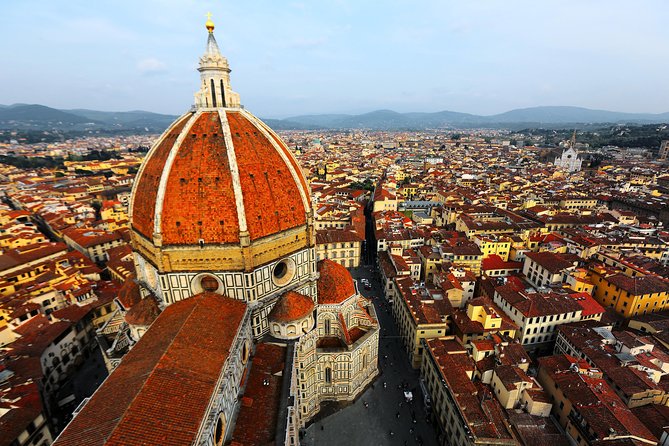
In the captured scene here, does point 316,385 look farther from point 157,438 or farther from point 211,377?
point 157,438

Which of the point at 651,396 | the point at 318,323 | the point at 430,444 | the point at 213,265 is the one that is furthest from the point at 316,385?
the point at 651,396

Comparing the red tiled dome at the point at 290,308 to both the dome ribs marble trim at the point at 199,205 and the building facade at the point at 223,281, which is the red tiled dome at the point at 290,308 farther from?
the dome ribs marble trim at the point at 199,205

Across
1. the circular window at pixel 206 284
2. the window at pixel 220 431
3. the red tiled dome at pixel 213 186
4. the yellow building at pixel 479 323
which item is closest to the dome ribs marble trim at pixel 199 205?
the red tiled dome at pixel 213 186

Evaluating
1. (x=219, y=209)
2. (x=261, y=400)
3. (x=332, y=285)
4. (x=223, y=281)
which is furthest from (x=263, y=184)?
(x=261, y=400)

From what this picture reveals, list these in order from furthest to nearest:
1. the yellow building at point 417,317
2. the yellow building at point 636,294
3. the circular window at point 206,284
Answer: the yellow building at point 636,294, the yellow building at point 417,317, the circular window at point 206,284

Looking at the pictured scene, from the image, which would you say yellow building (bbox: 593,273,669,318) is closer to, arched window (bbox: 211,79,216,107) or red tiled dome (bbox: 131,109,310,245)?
red tiled dome (bbox: 131,109,310,245)

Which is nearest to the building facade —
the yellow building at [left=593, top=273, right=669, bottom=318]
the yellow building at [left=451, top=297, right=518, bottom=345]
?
the yellow building at [left=451, top=297, right=518, bottom=345]
